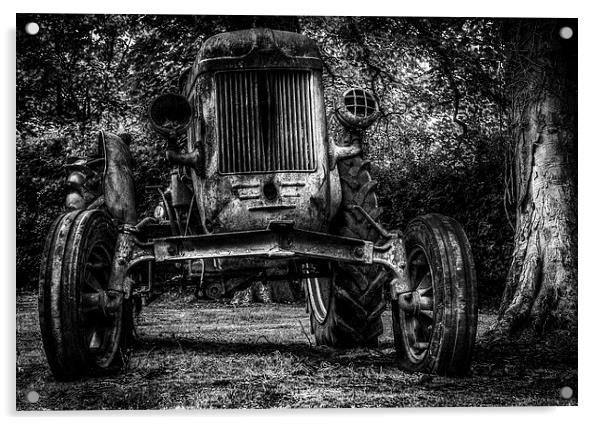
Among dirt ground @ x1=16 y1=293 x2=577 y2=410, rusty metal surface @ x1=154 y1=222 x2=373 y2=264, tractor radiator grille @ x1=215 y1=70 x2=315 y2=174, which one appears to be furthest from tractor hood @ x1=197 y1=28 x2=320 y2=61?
dirt ground @ x1=16 y1=293 x2=577 y2=410

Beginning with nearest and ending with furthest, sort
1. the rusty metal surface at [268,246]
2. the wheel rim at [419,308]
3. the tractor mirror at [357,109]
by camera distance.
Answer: the rusty metal surface at [268,246] < the wheel rim at [419,308] < the tractor mirror at [357,109]

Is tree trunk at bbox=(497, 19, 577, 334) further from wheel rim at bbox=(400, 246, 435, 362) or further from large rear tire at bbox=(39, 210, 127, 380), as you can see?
large rear tire at bbox=(39, 210, 127, 380)

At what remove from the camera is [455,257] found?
449 cm

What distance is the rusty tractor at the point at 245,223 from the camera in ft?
14.8

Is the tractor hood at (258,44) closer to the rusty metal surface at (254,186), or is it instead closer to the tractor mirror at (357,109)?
the rusty metal surface at (254,186)

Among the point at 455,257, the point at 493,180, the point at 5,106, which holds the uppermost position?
the point at 5,106

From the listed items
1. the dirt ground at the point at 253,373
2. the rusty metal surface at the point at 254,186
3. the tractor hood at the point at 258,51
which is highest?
the tractor hood at the point at 258,51

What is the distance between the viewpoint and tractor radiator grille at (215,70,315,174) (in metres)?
4.75

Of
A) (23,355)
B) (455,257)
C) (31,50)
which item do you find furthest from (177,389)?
(31,50)

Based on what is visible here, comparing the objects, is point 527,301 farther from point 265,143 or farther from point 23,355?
point 23,355

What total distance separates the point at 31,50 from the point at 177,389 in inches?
76.0

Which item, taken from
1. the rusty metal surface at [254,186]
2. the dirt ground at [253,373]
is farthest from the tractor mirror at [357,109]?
the dirt ground at [253,373]

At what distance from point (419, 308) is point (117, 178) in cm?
178

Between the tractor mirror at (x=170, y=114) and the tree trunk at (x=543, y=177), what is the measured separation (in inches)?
75.3
